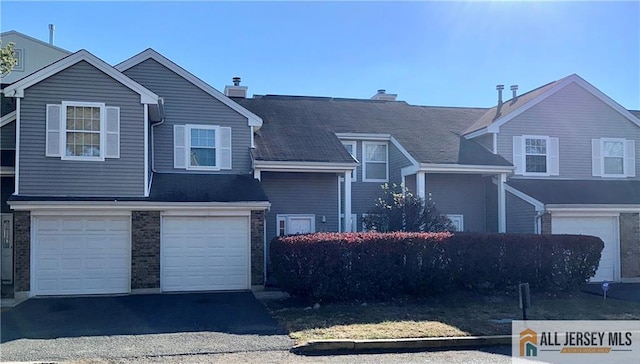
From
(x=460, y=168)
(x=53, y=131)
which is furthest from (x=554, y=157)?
(x=53, y=131)

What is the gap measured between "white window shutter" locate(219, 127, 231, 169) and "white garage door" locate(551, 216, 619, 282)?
417 inches

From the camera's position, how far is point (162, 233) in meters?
15.2

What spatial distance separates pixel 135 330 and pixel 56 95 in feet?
24.7

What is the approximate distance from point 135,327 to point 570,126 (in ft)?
55.0

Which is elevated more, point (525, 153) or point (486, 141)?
point (486, 141)

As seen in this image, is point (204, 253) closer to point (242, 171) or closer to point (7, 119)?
point (242, 171)

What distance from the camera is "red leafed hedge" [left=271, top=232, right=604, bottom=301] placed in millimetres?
13258

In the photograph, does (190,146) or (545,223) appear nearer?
(190,146)

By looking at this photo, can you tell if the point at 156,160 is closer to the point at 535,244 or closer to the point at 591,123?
the point at 535,244

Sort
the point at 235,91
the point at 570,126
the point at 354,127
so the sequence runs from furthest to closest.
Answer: the point at 235,91, the point at 354,127, the point at 570,126

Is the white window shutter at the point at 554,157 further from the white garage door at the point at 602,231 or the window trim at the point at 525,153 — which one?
the white garage door at the point at 602,231

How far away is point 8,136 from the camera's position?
53.9 ft

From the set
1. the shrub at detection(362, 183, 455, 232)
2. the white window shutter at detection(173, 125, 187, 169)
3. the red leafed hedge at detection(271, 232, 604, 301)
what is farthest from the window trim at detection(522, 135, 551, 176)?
the white window shutter at detection(173, 125, 187, 169)

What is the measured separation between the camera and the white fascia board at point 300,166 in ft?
55.4
